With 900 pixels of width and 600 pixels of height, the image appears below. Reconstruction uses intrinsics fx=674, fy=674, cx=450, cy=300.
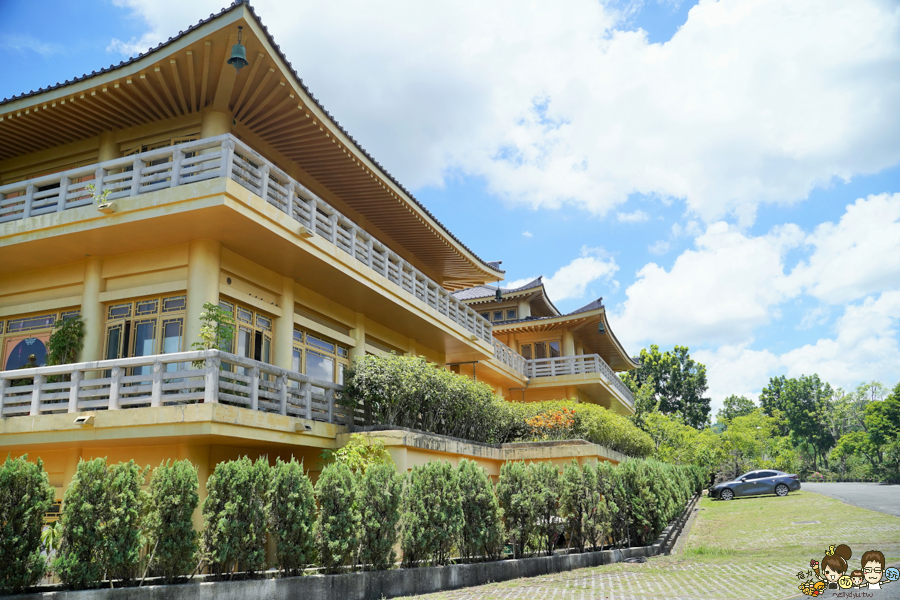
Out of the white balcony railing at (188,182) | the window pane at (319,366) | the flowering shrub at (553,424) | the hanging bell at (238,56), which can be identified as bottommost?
the flowering shrub at (553,424)

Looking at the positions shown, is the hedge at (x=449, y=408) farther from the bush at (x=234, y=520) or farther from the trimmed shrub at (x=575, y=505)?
the bush at (x=234, y=520)

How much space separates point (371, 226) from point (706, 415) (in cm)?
6033

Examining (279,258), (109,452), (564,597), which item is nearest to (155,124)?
(279,258)

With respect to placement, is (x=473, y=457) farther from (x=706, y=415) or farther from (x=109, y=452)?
(x=706, y=415)

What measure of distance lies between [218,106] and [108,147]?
316 centimetres

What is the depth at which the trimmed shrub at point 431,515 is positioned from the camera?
1044 centimetres

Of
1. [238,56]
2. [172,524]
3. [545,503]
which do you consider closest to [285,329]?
[238,56]

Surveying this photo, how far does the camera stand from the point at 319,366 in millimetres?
18328

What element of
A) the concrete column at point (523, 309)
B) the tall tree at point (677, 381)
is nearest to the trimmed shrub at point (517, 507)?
the concrete column at point (523, 309)

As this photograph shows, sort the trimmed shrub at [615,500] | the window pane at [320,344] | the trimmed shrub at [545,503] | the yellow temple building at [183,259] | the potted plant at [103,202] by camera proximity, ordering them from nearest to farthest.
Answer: the yellow temple building at [183,259], the trimmed shrub at [545,503], the potted plant at [103,202], the trimmed shrub at [615,500], the window pane at [320,344]

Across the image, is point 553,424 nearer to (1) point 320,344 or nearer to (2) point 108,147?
(1) point 320,344

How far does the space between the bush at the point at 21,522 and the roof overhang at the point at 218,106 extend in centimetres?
885

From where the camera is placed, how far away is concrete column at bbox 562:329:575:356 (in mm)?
36688

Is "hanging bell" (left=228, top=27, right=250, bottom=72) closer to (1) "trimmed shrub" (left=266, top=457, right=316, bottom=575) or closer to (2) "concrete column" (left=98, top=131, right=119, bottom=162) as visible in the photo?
(2) "concrete column" (left=98, top=131, right=119, bottom=162)
